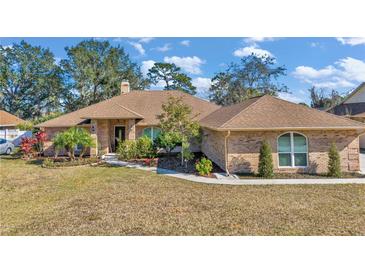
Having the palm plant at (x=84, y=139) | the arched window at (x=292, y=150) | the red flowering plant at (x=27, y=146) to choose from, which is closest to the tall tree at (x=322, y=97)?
the arched window at (x=292, y=150)

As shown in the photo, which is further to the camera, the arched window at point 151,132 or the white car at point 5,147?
the white car at point 5,147

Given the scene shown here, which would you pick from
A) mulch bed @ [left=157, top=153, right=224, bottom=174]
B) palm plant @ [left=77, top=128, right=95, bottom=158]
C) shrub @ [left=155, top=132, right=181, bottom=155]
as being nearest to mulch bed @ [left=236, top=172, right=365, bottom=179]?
mulch bed @ [left=157, top=153, right=224, bottom=174]

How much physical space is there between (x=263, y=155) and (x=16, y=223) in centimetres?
992

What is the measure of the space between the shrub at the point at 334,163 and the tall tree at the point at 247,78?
3071 centimetres

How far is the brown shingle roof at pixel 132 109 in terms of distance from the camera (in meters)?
18.8

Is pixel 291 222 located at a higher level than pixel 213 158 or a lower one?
lower

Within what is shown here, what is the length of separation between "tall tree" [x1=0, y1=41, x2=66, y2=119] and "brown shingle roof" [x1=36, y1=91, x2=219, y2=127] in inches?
890

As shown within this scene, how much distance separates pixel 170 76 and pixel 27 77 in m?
24.4

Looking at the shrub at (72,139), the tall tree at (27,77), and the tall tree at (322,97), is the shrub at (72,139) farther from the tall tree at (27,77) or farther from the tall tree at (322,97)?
the tall tree at (322,97)

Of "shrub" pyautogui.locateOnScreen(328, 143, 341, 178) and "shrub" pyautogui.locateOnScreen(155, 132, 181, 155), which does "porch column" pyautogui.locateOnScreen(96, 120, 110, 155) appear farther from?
"shrub" pyautogui.locateOnScreen(328, 143, 341, 178)

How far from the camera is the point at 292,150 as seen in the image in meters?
12.3

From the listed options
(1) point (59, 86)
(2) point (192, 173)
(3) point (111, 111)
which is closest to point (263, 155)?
(2) point (192, 173)
